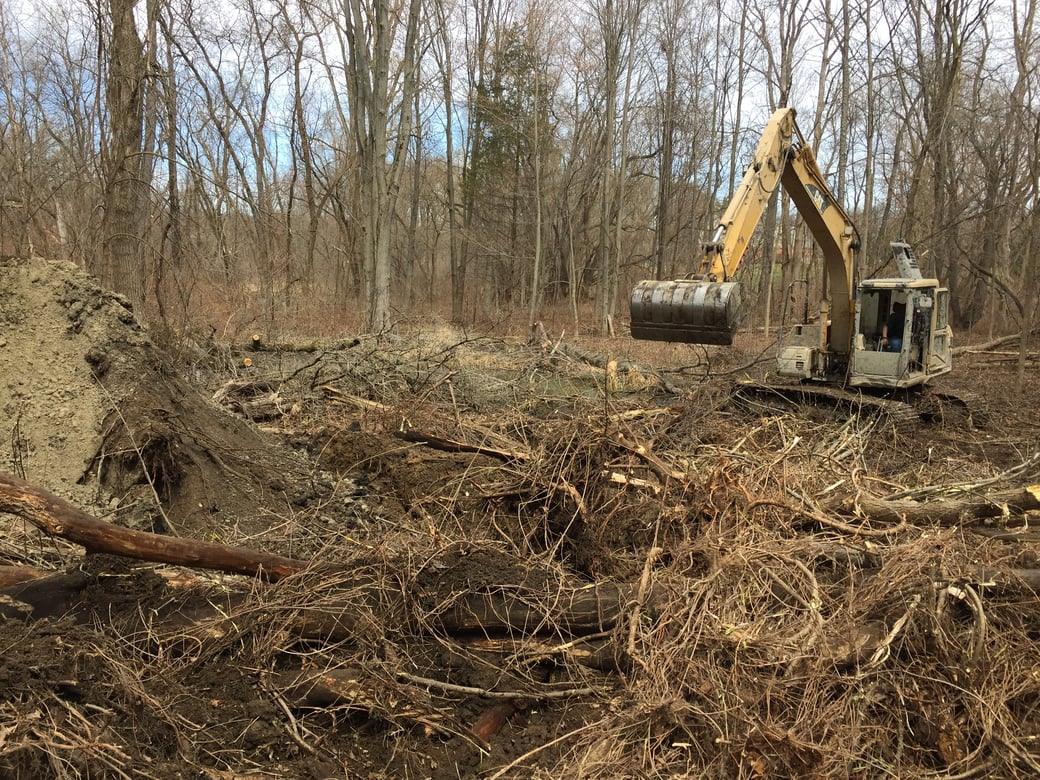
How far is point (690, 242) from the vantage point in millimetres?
34469

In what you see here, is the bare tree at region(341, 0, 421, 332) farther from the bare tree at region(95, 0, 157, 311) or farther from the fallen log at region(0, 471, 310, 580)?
the fallen log at region(0, 471, 310, 580)

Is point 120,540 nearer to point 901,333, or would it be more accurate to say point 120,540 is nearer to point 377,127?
point 901,333

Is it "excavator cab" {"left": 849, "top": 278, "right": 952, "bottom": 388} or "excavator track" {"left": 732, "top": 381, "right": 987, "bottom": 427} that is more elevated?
"excavator cab" {"left": 849, "top": 278, "right": 952, "bottom": 388}

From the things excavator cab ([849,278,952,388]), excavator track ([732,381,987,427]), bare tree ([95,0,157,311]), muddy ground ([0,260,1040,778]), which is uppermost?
bare tree ([95,0,157,311])

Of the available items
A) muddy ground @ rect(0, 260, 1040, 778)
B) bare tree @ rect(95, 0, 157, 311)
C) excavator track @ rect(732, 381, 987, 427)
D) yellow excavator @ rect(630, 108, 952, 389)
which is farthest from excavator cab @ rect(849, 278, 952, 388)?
bare tree @ rect(95, 0, 157, 311)

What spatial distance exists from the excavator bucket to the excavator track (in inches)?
129

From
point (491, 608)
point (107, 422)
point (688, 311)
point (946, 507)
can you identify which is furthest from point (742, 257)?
point (107, 422)

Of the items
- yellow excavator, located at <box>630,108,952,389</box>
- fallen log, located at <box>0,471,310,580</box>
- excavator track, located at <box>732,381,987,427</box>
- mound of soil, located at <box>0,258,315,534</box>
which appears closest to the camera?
fallen log, located at <box>0,471,310,580</box>

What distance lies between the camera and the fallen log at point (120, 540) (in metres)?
3.17

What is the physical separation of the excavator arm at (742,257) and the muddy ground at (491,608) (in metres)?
1.70

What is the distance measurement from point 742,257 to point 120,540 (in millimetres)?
8309

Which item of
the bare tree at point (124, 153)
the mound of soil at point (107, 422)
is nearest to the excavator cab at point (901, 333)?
the mound of soil at point (107, 422)

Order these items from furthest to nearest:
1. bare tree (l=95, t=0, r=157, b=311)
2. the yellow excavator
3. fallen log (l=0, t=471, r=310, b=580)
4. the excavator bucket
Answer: bare tree (l=95, t=0, r=157, b=311) → the yellow excavator → the excavator bucket → fallen log (l=0, t=471, r=310, b=580)

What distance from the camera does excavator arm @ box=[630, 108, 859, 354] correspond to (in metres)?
7.52
